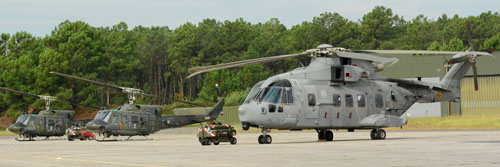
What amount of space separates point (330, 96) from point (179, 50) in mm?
96902

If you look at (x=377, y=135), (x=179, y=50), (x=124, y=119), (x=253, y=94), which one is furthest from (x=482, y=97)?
(x=179, y=50)

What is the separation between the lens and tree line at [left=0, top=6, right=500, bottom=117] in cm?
9588

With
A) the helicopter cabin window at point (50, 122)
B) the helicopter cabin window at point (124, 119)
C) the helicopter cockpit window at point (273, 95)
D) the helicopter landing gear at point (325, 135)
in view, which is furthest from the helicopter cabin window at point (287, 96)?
the helicopter cabin window at point (50, 122)

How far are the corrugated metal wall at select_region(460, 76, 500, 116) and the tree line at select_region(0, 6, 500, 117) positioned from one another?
4131 centimetres

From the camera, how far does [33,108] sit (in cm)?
9212

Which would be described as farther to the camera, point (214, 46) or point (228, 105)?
point (214, 46)

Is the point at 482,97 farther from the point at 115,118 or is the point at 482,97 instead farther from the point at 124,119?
the point at 115,118

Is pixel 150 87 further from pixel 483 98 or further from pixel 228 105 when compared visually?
pixel 483 98

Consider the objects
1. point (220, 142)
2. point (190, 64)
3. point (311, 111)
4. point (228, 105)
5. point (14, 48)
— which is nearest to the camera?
point (311, 111)

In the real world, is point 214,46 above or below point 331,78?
above

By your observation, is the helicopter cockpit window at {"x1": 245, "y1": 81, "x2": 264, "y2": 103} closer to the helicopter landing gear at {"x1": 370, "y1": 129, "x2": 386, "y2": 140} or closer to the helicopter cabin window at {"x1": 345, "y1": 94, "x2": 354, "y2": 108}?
the helicopter cabin window at {"x1": 345, "y1": 94, "x2": 354, "y2": 108}

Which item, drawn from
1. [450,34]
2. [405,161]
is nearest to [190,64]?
[450,34]

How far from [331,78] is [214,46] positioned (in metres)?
95.5

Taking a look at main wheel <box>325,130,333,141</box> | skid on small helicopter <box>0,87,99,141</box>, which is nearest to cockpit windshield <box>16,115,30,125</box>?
skid on small helicopter <box>0,87,99,141</box>
